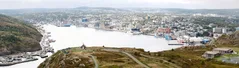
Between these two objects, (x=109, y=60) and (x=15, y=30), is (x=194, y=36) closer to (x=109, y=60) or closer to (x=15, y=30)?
(x=15, y=30)

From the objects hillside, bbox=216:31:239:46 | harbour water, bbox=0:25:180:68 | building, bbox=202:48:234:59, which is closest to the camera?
building, bbox=202:48:234:59

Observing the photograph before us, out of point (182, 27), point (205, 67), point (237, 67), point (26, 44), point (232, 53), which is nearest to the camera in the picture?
point (205, 67)

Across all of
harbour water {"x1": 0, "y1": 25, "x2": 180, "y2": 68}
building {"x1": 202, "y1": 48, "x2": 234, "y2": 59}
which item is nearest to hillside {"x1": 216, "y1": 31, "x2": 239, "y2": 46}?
harbour water {"x1": 0, "y1": 25, "x2": 180, "y2": 68}

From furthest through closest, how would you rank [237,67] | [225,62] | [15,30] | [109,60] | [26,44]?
[15,30], [26,44], [225,62], [237,67], [109,60]

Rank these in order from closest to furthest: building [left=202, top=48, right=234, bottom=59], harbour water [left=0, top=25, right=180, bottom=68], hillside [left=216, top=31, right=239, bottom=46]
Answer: building [left=202, top=48, right=234, bottom=59] → hillside [left=216, top=31, right=239, bottom=46] → harbour water [left=0, top=25, right=180, bottom=68]

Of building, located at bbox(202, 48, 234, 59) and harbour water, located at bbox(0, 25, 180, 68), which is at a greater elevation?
building, located at bbox(202, 48, 234, 59)

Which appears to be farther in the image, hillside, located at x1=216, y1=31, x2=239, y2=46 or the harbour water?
the harbour water

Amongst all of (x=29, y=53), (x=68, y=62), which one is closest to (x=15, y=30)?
(x=29, y=53)

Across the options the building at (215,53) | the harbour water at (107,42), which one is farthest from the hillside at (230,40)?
the building at (215,53)

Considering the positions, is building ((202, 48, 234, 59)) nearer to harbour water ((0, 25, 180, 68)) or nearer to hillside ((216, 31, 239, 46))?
hillside ((216, 31, 239, 46))

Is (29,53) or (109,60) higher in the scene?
(109,60)

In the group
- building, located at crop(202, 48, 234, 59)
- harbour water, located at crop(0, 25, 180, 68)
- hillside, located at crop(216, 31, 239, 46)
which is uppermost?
building, located at crop(202, 48, 234, 59)
